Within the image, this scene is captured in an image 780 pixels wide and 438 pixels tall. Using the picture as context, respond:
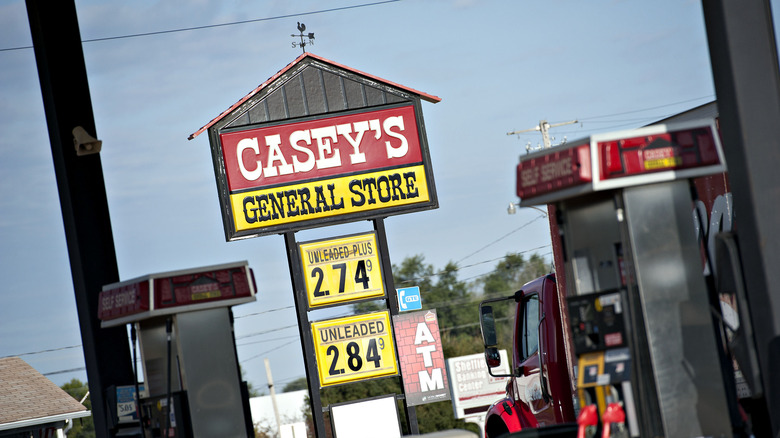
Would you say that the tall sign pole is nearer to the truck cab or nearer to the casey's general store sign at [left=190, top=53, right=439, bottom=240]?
the casey's general store sign at [left=190, top=53, right=439, bottom=240]

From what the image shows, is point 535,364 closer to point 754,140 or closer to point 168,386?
point 168,386

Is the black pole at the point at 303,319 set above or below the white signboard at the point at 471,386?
above

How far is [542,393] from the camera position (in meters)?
10.2

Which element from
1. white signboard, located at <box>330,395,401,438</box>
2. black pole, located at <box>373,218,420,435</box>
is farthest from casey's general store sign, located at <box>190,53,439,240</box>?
white signboard, located at <box>330,395,401,438</box>

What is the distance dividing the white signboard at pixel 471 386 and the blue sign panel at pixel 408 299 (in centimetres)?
1918

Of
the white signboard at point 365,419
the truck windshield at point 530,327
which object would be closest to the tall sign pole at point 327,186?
the white signboard at point 365,419

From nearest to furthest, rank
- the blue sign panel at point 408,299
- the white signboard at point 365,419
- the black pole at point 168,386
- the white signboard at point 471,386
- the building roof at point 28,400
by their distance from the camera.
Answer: the black pole at point 168,386 → the white signboard at point 365,419 → the blue sign panel at point 408,299 → the building roof at point 28,400 → the white signboard at point 471,386

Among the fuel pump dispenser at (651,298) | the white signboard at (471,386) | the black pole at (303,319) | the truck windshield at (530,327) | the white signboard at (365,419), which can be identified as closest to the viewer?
the fuel pump dispenser at (651,298)

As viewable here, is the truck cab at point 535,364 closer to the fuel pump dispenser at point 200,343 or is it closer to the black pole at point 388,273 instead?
the fuel pump dispenser at point 200,343

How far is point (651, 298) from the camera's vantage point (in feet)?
21.1

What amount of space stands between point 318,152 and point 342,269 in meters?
2.20

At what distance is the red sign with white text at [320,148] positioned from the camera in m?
16.6

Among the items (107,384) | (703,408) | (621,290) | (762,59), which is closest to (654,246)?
(621,290)

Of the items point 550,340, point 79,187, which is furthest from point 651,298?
point 79,187
